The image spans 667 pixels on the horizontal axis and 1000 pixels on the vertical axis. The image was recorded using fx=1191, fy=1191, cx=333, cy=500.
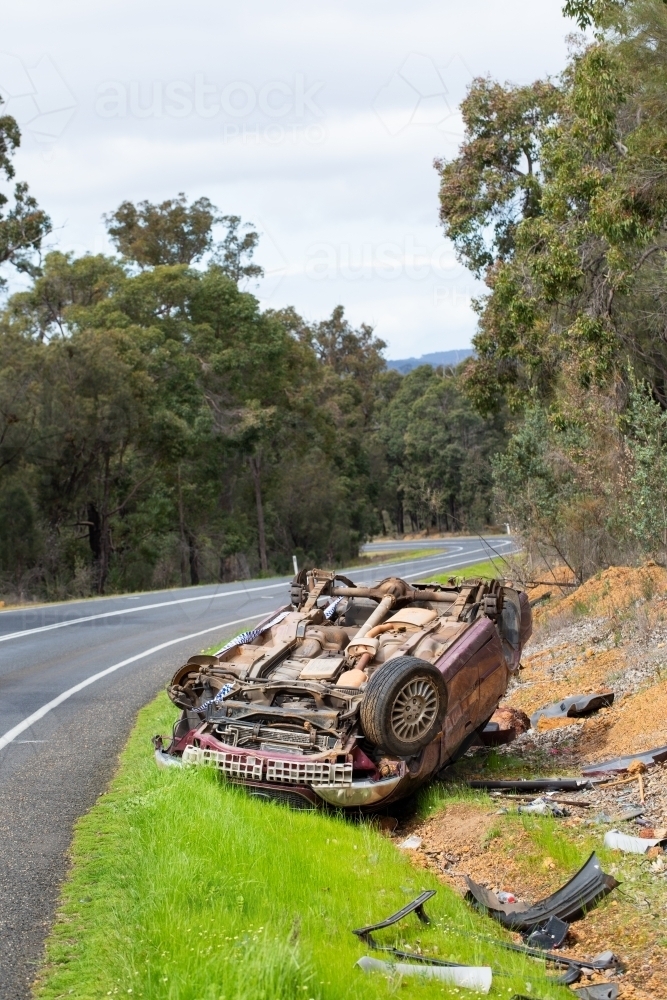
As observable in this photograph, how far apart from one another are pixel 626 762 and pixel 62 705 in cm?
662

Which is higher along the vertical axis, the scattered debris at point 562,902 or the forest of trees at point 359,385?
the forest of trees at point 359,385

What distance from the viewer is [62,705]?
1311cm

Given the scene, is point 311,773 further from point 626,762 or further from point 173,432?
point 173,432

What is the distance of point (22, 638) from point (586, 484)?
9684 millimetres

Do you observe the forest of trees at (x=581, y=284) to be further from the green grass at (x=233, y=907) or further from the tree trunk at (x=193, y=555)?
the tree trunk at (x=193, y=555)

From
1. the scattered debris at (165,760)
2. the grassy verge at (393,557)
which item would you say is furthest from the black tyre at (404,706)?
the grassy verge at (393,557)

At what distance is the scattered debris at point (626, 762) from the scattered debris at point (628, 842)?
1665mm

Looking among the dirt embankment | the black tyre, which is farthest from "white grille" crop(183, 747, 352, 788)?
the dirt embankment

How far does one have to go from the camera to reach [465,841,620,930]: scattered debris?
6309 mm

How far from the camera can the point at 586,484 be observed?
19688mm

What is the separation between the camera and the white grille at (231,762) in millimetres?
7992

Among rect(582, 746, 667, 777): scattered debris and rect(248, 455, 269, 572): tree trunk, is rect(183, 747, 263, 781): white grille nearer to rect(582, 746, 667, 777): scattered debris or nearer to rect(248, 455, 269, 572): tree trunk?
rect(582, 746, 667, 777): scattered debris

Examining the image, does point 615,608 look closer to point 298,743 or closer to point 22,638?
point 298,743

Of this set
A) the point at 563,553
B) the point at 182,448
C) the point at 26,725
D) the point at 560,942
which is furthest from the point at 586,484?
the point at 182,448
